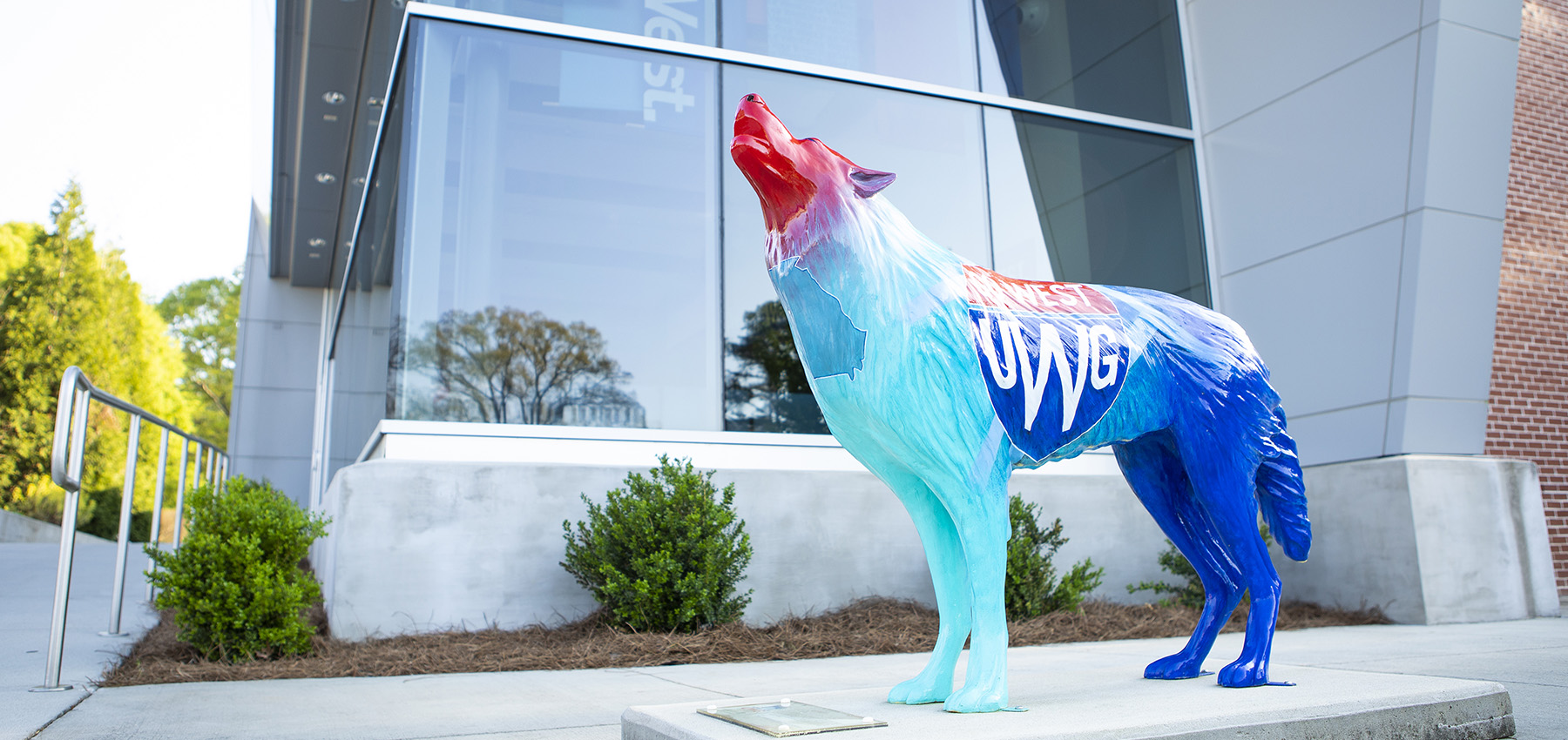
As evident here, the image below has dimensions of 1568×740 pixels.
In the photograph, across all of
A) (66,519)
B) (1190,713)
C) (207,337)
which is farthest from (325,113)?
(207,337)

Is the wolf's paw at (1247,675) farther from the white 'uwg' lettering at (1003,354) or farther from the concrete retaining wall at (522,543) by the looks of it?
the concrete retaining wall at (522,543)

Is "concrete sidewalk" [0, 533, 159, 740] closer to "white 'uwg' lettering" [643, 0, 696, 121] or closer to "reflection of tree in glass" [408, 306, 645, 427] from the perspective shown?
"reflection of tree in glass" [408, 306, 645, 427]

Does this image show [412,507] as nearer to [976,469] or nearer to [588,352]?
[588,352]

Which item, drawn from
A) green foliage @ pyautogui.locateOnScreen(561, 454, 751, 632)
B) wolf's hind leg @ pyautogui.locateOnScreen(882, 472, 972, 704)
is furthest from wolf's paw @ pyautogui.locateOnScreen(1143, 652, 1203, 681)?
green foliage @ pyautogui.locateOnScreen(561, 454, 751, 632)

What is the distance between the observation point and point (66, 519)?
435 centimetres

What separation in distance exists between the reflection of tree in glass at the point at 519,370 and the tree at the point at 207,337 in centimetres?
3705

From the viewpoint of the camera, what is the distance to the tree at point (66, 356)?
67.9 ft

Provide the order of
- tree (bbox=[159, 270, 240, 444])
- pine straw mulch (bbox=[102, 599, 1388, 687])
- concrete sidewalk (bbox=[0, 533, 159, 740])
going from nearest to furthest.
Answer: concrete sidewalk (bbox=[0, 533, 159, 740]) < pine straw mulch (bbox=[102, 599, 1388, 687]) < tree (bbox=[159, 270, 240, 444])

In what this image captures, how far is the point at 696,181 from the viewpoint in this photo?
24.6 feet

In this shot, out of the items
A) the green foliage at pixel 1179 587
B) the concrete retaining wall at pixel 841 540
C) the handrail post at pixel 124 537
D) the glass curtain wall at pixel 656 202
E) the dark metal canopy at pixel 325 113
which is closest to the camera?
the handrail post at pixel 124 537

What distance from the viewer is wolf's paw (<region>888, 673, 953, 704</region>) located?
2795mm

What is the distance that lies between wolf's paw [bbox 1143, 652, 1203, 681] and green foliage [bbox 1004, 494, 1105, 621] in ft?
10.0

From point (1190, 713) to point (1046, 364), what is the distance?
1038mm

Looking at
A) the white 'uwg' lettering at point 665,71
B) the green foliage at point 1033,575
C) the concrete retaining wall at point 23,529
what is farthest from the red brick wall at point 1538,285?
the concrete retaining wall at point 23,529
